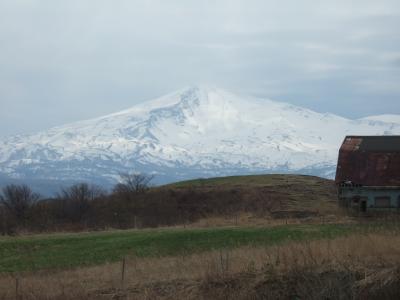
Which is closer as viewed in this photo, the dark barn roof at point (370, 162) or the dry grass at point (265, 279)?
the dry grass at point (265, 279)

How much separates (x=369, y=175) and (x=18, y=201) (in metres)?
40.9

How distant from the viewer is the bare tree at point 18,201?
69.3 meters

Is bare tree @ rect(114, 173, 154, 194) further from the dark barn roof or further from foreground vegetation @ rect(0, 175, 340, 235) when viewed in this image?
the dark barn roof

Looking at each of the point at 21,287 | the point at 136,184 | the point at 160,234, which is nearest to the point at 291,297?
the point at 21,287

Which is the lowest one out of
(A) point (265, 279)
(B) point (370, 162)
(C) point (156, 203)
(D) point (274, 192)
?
(A) point (265, 279)

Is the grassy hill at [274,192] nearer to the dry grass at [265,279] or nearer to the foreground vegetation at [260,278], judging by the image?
the foreground vegetation at [260,278]

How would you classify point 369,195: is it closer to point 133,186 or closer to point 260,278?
point 260,278

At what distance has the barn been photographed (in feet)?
161

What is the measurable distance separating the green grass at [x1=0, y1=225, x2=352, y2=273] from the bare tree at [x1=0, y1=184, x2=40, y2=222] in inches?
1139

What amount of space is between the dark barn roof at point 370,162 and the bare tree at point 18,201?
3199cm

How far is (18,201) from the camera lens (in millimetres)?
74688

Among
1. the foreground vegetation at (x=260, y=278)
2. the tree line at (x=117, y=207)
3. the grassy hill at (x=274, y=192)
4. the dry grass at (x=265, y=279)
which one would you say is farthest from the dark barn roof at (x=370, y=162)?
the dry grass at (x=265, y=279)

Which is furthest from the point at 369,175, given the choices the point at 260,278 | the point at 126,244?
the point at 260,278

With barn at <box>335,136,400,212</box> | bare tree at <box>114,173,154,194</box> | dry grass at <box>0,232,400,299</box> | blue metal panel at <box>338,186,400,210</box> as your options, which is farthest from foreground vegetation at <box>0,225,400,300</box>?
bare tree at <box>114,173,154,194</box>
